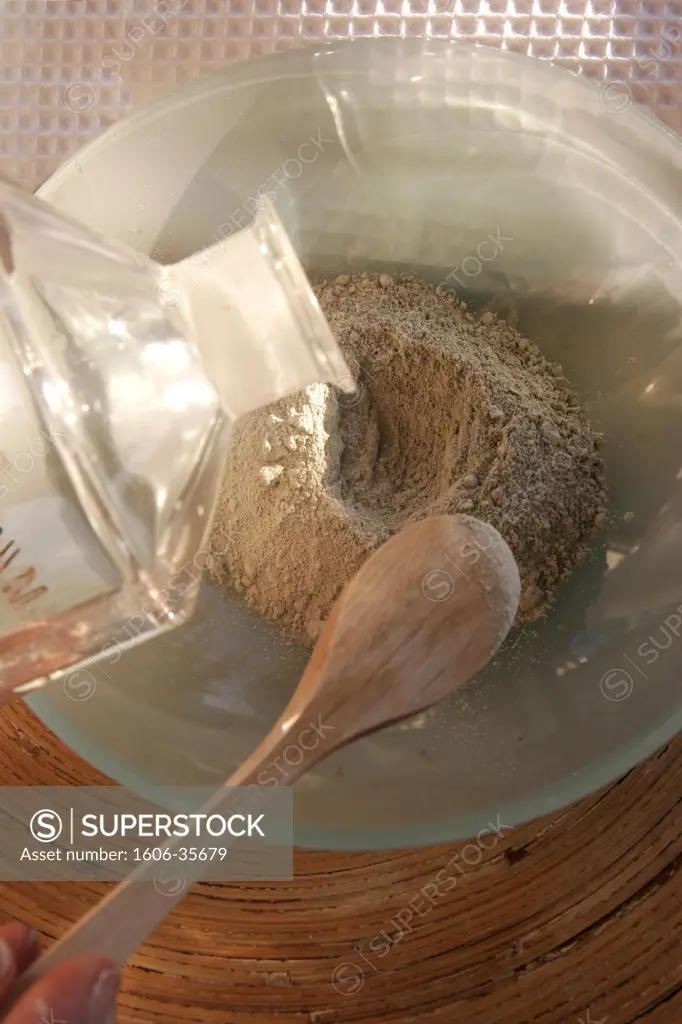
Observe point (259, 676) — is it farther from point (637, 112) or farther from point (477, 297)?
point (637, 112)

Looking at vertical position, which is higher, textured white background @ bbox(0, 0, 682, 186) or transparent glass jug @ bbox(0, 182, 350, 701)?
textured white background @ bbox(0, 0, 682, 186)

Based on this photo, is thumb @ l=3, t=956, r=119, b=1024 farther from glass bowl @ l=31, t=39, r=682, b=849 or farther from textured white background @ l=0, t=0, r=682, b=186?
textured white background @ l=0, t=0, r=682, b=186

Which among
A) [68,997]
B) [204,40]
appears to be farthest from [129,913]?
[204,40]

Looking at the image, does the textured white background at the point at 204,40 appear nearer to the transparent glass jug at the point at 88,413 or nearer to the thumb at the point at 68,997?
the transparent glass jug at the point at 88,413

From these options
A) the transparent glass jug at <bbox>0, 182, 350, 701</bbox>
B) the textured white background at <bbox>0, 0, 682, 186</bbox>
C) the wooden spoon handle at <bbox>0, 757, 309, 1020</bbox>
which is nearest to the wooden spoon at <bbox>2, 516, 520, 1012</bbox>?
the wooden spoon handle at <bbox>0, 757, 309, 1020</bbox>

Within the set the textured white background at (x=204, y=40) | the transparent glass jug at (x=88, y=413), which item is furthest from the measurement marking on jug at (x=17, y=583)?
the textured white background at (x=204, y=40)

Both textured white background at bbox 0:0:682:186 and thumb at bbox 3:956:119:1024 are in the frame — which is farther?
textured white background at bbox 0:0:682:186

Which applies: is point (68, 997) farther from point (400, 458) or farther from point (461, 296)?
point (461, 296)
